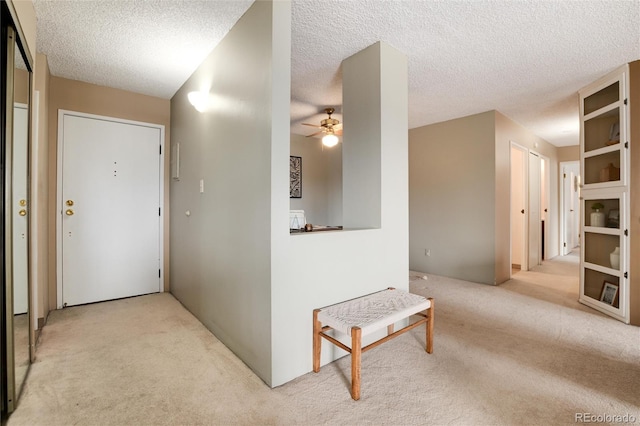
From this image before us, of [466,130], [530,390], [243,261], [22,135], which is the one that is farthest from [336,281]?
[466,130]

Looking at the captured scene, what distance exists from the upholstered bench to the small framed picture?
2.25m

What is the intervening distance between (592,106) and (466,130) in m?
1.35

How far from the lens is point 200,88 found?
8.93ft

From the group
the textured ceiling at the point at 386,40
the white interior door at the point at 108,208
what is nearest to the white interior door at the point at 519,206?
the textured ceiling at the point at 386,40

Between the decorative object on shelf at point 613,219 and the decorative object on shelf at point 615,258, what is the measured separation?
236 mm

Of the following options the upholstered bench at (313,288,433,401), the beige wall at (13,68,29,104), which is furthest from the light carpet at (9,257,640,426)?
the beige wall at (13,68,29,104)

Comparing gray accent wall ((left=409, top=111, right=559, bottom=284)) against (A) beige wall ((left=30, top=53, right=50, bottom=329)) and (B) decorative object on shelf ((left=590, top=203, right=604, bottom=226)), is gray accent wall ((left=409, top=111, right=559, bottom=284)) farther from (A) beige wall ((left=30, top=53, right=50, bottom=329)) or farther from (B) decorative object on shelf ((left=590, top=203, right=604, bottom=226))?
(A) beige wall ((left=30, top=53, right=50, bottom=329))

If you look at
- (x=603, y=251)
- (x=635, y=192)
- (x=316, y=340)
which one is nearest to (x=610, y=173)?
(x=635, y=192)

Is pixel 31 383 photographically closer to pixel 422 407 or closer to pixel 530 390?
pixel 422 407

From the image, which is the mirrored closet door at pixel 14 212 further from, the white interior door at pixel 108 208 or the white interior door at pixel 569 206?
the white interior door at pixel 569 206

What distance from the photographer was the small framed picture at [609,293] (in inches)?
113

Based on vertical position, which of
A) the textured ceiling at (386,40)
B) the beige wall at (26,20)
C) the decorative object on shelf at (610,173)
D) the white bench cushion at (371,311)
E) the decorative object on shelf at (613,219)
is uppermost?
the textured ceiling at (386,40)

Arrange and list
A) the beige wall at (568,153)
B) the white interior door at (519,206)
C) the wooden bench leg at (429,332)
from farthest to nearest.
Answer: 1. the beige wall at (568,153)
2. the white interior door at (519,206)
3. the wooden bench leg at (429,332)

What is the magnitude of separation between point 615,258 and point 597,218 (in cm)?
45
